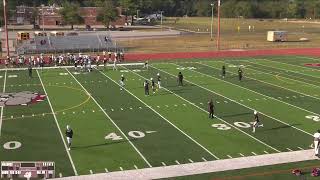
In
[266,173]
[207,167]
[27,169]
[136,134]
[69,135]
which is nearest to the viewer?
[27,169]

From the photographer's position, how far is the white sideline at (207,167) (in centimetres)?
1833

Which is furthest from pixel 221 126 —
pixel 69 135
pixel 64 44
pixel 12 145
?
pixel 64 44

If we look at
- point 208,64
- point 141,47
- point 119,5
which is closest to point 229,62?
point 208,64

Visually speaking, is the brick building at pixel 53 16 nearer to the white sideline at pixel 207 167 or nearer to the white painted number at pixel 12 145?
the white painted number at pixel 12 145

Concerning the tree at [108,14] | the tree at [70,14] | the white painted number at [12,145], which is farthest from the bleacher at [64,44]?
the tree at [108,14]

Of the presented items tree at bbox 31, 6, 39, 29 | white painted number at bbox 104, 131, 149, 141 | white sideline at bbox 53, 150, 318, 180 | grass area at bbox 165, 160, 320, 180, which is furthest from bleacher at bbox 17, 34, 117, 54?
tree at bbox 31, 6, 39, 29

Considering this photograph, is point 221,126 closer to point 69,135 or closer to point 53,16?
point 69,135

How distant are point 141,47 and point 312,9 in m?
100

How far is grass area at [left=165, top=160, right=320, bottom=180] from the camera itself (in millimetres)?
18219

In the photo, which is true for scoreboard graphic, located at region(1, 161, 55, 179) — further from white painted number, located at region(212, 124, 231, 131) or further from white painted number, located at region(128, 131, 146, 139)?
white painted number, located at region(212, 124, 231, 131)

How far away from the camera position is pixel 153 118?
27344 mm

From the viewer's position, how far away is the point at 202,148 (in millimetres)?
21844

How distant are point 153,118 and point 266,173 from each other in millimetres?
9940

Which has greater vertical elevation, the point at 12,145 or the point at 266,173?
the point at 12,145
